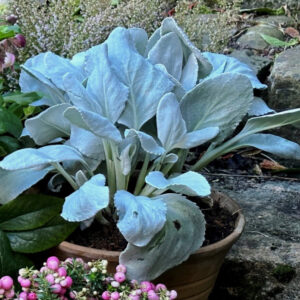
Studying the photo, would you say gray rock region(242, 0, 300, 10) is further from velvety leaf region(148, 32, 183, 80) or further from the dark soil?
the dark soil

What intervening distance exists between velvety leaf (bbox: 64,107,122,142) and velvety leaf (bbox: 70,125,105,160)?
0.46 ft

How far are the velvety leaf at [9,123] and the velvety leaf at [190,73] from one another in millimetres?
549

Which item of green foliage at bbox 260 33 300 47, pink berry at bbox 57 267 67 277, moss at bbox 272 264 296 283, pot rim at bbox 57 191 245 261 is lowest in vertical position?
green foliage at bbox 260 33 300 47

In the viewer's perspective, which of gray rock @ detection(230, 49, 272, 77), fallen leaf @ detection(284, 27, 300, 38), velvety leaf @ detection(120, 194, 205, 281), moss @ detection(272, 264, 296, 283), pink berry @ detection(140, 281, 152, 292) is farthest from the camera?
fallen leaf @ detection(284, 27, 300, 38)

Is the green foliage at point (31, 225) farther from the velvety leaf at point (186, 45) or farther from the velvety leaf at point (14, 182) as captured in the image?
the velvety leaf at point (186, 45)

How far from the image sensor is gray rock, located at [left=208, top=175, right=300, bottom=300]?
198 cm

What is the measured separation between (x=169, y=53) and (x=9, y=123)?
550 millimetres

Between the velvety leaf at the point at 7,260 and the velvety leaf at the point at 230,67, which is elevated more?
the velvety leaf at the point at 230,67

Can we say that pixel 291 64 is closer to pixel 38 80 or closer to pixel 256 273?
pixel 256 273

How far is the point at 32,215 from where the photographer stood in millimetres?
1688

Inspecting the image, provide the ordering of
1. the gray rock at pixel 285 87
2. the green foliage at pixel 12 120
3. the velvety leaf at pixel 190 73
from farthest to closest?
the gray rock at pixel 285 87
the velvety leaf at pixel 190 73
the green foliage at pixel 12 120

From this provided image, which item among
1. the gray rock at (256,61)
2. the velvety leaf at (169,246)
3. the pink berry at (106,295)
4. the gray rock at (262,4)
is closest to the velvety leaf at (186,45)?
the velvety leaf at (169,246)

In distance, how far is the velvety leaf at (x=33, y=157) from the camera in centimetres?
146

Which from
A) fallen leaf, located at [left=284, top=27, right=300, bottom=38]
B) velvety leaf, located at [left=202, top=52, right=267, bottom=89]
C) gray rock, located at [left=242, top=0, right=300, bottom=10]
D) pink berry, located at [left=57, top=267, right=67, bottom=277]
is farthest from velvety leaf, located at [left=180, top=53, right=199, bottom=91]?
gray rock, located at [left=242, top=0, right=300, bottom=10]
